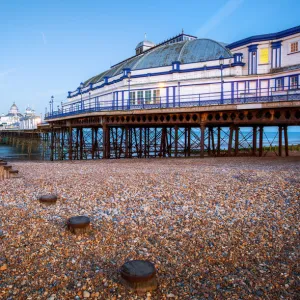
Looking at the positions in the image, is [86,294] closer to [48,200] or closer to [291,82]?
[48,200]

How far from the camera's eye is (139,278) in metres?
3.87

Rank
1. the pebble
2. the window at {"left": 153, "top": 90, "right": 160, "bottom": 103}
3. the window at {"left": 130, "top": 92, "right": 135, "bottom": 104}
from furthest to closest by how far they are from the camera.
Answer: the window at {"left": 130, "top": 92, "right": 135, "bottom": 104} < the window at {"left": 153, "top": 90, "right": 160, "bottom": 103} < the pebble

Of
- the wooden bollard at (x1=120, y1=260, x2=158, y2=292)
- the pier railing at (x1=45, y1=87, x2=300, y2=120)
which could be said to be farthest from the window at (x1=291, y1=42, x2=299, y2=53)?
the wooden bollard at (x1=120, y1=260, x2=158, y2=292)

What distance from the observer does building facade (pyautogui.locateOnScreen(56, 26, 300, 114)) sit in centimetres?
2236

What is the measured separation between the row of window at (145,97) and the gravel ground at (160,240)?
18.1 meters

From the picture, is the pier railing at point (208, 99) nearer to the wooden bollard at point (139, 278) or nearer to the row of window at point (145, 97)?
the row of window at point (145, 97)

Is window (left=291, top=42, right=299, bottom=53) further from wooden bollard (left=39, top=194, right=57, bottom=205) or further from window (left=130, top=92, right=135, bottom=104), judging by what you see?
wooden bollard (left=39, top=194, right=57, bottom=205)

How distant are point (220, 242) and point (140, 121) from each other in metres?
19.0

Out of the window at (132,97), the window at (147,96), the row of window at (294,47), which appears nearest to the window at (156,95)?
the window at (147,96)

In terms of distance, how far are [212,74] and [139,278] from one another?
22.9 m

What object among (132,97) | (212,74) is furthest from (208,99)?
(132,97)

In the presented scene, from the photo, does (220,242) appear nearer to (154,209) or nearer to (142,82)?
(154,209)

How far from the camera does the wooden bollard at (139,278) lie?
3875mm

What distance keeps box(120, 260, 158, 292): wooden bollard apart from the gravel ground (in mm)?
103
